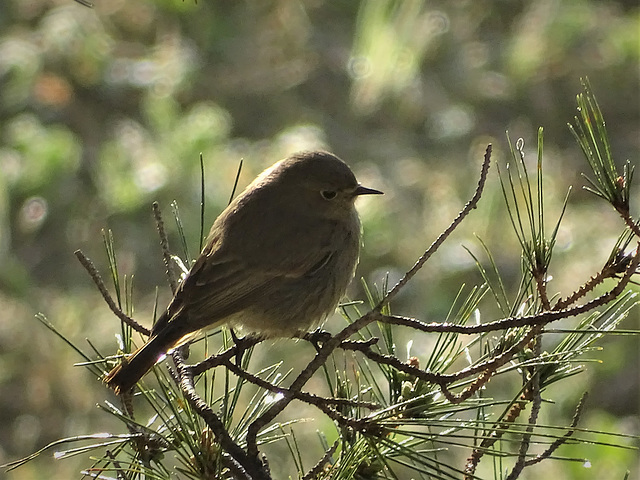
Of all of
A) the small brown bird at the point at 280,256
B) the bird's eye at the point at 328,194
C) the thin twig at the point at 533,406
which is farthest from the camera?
the bird's eye at the point at 328,194

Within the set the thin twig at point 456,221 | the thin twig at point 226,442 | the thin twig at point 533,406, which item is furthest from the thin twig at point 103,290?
the thin twig at point 533,406

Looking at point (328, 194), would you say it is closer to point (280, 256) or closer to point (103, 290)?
point (280, 256)

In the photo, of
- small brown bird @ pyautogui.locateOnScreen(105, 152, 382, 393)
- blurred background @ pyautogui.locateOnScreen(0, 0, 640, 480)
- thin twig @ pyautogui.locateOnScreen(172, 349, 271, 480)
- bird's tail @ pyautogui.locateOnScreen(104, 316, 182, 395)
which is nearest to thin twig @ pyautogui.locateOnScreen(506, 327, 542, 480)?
thin twig @ pyautogui.locateOnScreen(172, 349, 271, 480)

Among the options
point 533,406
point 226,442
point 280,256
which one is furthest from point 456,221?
point 280,256

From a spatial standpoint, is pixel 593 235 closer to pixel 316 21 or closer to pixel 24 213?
pixel 316 21

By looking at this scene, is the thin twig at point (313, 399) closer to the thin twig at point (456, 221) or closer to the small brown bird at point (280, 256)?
the thin twig at point (456, 221)

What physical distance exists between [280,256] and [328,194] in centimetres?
25

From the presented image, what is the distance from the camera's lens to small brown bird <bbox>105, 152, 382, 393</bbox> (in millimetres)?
2203

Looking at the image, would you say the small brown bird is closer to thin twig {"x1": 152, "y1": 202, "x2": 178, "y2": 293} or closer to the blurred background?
thin twig {"x1": 152, "y1": 202, "x2": 178, "y2": 293}

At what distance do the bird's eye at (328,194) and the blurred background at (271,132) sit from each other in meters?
1.72

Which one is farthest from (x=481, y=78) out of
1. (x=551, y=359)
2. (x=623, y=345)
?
(x=551, y=359)

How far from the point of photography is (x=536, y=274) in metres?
1.53

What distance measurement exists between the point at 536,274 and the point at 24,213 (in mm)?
3660

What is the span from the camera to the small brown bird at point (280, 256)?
2.20 meters
